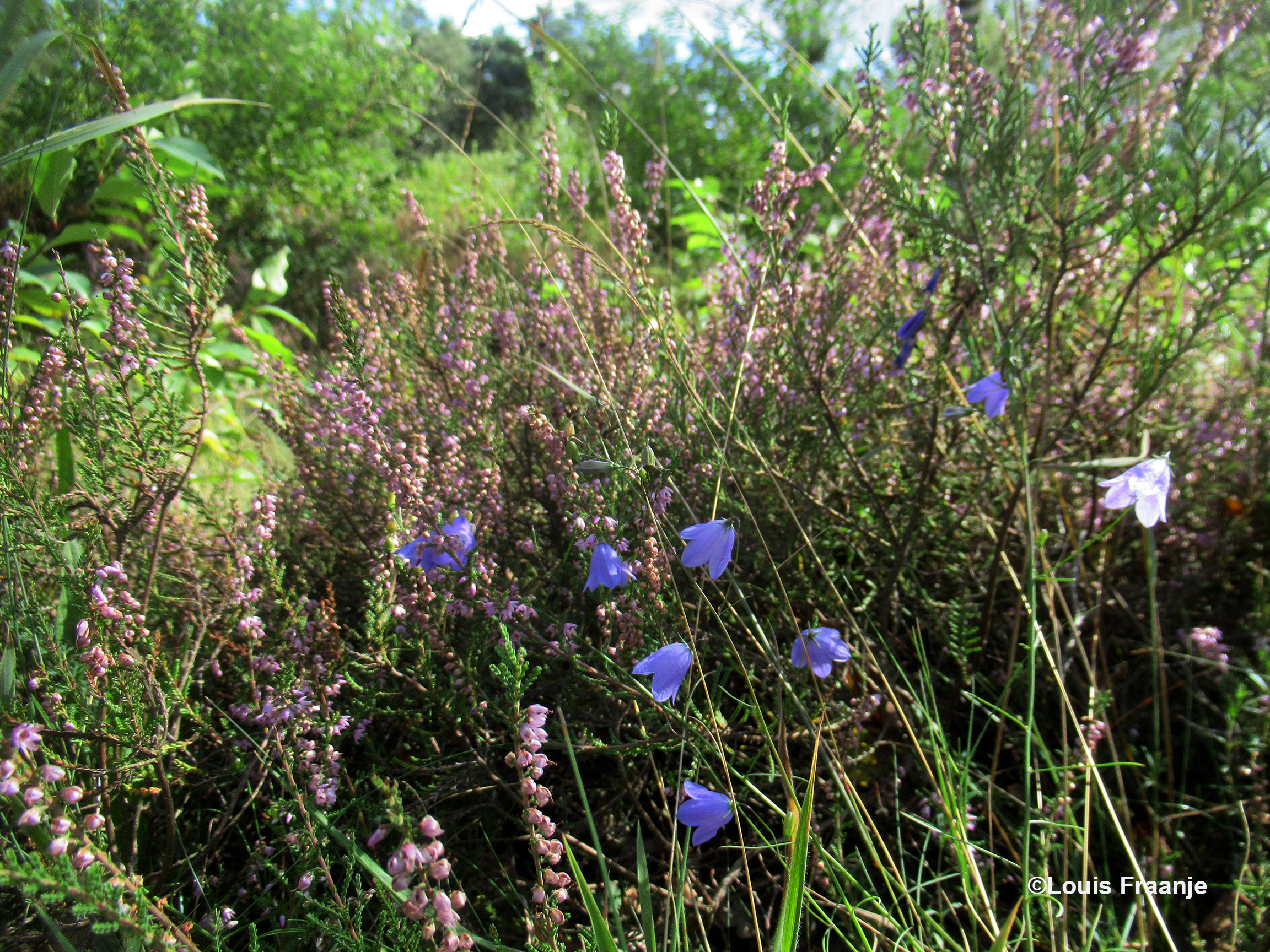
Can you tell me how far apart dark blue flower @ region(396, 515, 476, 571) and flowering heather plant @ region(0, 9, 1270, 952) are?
1 cm

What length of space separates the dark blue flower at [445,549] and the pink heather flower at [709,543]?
0.36 metres

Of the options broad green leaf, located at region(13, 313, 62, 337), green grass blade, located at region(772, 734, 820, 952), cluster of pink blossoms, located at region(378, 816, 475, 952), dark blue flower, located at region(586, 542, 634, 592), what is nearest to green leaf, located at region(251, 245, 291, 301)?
broad green leaf, located at region(13, 313, 62, 337)

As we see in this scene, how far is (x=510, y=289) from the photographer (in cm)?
203

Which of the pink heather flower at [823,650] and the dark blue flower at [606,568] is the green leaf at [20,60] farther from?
the pink heather flower at [823,650]

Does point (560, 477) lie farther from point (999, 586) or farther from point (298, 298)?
point (298, 298)

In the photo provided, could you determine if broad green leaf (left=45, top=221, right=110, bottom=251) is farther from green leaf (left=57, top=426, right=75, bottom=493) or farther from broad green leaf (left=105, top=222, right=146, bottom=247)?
green leaf (left=57, top=426, right=75, bottom=493)

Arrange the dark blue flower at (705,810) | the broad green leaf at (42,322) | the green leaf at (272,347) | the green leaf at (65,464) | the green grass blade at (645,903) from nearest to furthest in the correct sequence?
the green grass blade at (645,903) < the dark blue flower at (705,810) < the green leaf at (65,464) < the broad green leaf at (42,322) < the green leaf at (272,347)

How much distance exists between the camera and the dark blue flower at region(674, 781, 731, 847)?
3.09ft

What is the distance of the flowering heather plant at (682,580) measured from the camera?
0.96 m

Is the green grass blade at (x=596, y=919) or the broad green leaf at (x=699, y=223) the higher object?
the broad green leaf at (x=699, y=223)

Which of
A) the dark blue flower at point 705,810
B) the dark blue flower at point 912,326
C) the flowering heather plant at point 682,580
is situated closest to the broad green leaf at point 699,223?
the flowering heather plant at point 682,580

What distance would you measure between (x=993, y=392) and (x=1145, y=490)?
0.31 metres

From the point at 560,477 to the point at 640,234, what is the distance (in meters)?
0.59

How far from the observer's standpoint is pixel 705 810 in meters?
0.95
